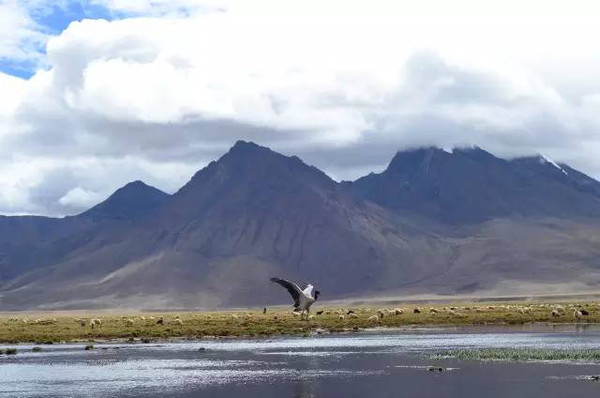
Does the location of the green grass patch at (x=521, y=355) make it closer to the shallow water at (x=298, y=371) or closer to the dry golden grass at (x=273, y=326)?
the shallow water at (x=298, y=371)

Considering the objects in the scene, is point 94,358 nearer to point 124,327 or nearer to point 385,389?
point 385,389

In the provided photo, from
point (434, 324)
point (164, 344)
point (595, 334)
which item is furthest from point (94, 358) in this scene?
point (434, 324)

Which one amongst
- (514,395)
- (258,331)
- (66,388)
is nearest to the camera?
(514,395)

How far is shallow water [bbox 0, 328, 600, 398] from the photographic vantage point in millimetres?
43656

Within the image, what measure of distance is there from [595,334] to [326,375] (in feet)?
116

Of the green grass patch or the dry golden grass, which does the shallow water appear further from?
the dry golden grass

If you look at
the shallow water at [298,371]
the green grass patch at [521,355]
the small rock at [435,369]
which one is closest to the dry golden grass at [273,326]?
the shallow water at [298,371]

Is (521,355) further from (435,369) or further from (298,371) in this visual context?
(298,371)

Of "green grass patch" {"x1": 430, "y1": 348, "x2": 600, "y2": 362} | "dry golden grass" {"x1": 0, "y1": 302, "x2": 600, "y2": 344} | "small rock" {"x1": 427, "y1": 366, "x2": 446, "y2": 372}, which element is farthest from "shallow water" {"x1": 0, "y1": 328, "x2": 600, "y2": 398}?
"dry golden grass" {"x1": 0, "y1": 302, "x2": 600, "y2": 344}

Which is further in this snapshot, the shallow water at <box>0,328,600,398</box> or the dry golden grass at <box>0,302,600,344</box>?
the dry golden grass at <box>0,302,600,344</box>

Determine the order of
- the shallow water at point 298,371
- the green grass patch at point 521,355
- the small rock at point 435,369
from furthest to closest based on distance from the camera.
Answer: the green grass patch at point 521,355 → the small rock at point 435,369 → the shallow water at point 298,371

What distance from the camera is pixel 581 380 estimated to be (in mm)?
44375

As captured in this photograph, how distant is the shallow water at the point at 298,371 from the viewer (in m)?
43.7

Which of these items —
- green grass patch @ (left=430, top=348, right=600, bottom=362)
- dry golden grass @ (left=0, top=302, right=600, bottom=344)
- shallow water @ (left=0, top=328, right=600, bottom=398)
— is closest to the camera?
shallow water @ (left=0, top=328, right=600, bottom=398)
